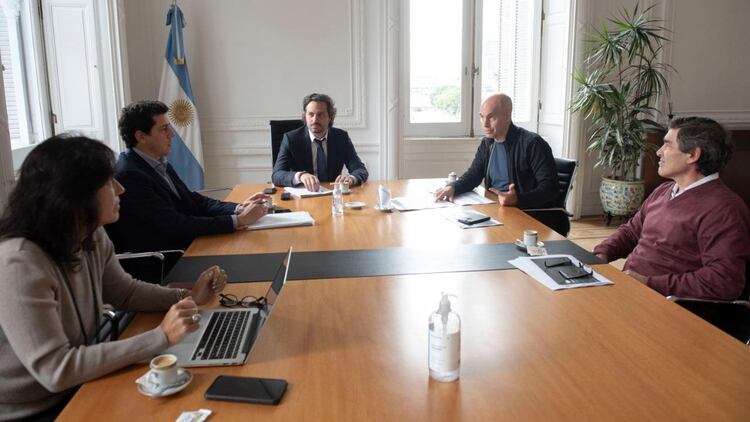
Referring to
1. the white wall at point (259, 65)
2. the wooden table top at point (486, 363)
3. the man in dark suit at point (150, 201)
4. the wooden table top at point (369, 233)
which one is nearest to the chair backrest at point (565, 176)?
the wooden table top at point (369, 233)

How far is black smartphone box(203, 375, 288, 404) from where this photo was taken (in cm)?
114

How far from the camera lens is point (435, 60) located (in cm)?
561

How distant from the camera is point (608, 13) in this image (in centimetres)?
541

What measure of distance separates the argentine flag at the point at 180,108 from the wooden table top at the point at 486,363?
347cm

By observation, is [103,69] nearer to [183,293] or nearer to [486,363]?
[183,293]

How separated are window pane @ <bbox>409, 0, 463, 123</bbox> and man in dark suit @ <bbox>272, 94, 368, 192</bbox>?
1923 mm

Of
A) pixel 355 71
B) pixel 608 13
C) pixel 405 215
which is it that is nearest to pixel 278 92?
pixel 355 71

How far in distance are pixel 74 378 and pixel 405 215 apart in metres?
1.86

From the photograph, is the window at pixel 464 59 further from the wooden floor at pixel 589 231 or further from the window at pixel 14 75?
the window at pixel 14 75

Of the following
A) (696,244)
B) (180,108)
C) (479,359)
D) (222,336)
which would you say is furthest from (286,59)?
(479,359)

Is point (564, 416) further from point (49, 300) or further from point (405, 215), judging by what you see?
point (405, 215)

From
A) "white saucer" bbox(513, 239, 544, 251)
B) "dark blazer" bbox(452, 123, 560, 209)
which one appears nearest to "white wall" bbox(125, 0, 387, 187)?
"dark blazer" bbox(452, 123, 560, 209)

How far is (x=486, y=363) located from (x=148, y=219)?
5.43ft

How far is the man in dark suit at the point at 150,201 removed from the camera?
236cm
